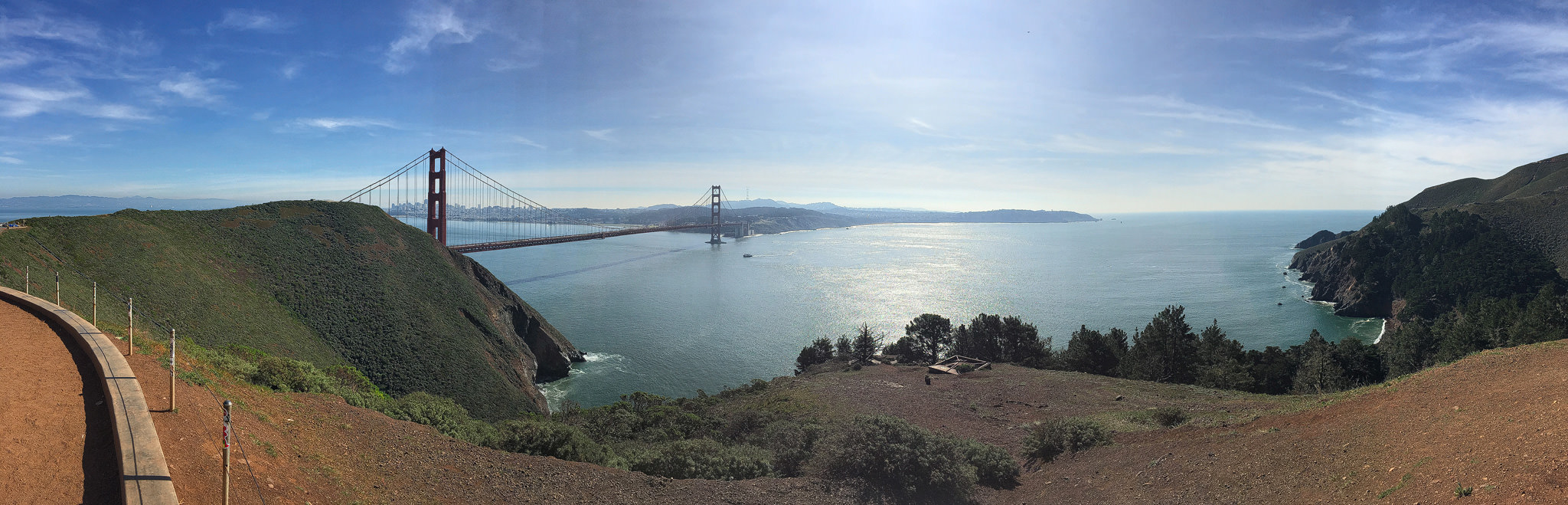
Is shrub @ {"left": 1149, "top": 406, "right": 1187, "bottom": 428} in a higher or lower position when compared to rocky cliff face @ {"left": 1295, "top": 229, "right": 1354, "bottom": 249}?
lower

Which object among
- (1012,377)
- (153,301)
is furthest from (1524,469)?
(153,301)

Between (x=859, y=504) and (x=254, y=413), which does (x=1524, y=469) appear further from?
(x=254, y=413)

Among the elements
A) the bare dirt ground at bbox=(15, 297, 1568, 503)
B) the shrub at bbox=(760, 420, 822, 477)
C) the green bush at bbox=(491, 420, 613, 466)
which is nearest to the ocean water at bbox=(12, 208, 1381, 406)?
the shrub at bbox=(760, 420, 822, 477)

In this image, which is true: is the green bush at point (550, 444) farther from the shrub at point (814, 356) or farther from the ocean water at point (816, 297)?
the shrub at point (814, 356)

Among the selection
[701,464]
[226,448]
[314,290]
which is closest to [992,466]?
[701,464]

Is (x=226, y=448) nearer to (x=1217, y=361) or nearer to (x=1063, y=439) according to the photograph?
(x=1063, y=439)

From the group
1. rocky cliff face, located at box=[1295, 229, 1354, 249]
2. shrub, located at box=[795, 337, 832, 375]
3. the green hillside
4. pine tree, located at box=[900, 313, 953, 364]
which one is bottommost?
shrub, located at box=[795, 337, 832, 375]

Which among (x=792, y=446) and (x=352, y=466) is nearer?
(x=352, y=466)

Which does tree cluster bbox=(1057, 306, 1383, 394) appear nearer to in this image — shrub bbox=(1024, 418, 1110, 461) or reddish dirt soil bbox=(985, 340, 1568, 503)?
reddish dirt soil bbox=(985, 340, 1568, 503)
